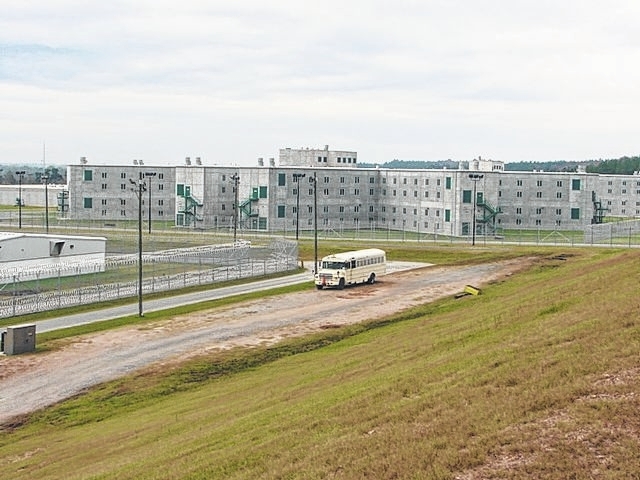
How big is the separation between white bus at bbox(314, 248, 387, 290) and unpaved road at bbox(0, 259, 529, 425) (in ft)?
2.92

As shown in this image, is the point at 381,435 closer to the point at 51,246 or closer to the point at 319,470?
the point at 319,470

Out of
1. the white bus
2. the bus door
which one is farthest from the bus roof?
the bus door

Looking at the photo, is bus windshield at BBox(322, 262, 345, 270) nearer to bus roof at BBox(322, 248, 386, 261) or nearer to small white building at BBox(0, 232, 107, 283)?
bus roof at BBox(322, 248, 386, 261)

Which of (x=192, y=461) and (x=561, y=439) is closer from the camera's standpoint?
(x=561, y=439)

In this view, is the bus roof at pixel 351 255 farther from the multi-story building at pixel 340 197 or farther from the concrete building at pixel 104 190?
the concrete building at pixel 104 190

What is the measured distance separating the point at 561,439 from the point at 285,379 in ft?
53.4

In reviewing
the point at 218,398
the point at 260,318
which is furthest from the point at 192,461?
the point at 260,318

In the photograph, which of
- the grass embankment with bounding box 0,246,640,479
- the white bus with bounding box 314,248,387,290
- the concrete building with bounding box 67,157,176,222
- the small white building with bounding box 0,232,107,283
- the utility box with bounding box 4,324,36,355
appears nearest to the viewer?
the grass embankment with bounding box 0,246,640,479

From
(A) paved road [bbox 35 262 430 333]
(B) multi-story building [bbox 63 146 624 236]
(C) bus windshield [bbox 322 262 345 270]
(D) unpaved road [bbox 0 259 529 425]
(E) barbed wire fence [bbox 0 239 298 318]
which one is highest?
(B) multi-story building [bbox 63 146 624 236]

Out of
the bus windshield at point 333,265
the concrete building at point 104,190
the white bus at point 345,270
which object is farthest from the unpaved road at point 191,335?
the concrete building at point 104,190

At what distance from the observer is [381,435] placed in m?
17.2

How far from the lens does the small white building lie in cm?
6406

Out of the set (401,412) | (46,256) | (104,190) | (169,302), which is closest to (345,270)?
(169,302)

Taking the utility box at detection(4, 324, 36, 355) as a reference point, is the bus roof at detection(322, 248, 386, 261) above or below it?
above
